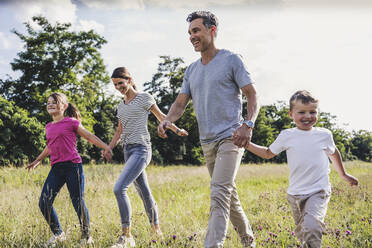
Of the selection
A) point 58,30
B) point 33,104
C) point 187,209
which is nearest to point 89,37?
point 58,30

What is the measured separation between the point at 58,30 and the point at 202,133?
88.9ft

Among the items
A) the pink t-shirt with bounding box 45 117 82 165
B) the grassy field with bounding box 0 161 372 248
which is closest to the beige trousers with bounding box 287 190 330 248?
the grassy field with bounding box 0 161 372 248

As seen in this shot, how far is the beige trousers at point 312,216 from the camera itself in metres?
2.66

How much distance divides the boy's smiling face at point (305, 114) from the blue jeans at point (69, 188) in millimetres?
2494

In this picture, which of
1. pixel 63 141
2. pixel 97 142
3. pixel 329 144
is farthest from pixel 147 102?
pixel 329 144

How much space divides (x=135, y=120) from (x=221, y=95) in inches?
52.2

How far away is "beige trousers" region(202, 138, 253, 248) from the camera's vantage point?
8.97 ft

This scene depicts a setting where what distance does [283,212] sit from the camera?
536 centimetres

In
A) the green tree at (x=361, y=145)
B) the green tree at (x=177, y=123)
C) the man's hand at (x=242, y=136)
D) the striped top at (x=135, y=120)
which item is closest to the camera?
the man's hand at (x=242, y=136)

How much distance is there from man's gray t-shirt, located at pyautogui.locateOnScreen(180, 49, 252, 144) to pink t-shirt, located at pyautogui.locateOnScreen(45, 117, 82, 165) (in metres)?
1.67

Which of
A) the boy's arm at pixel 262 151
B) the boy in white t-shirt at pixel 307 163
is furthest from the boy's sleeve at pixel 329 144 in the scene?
the boy's arm at pixel 262 151

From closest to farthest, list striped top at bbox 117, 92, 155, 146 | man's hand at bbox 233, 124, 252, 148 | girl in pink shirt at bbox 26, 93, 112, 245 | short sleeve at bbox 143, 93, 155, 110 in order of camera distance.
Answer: man's hand at bbox 233, 124, 252, 148 → girl in pink shirt at bbox 26, 93, 112, 245 → striped top at bbox 117, 92, 155, 146 → short sleeve at bbox 143, 93, 155, 110

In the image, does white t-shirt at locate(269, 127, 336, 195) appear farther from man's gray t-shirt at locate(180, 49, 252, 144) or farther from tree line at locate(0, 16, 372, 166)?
tree line at locate(0, 16, 372, 166)

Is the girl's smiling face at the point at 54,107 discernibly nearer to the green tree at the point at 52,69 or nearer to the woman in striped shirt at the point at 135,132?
the woman in striped shirt at the point at 135,132
